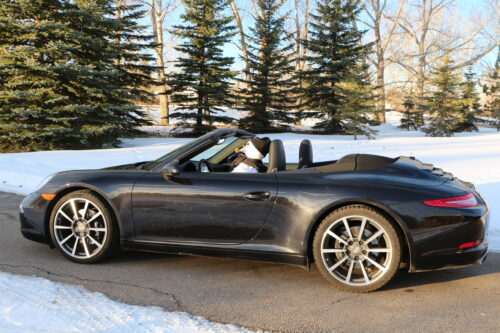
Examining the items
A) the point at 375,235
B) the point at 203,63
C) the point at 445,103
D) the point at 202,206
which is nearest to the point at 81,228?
the point at 202,206

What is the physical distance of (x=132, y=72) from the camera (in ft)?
69.2

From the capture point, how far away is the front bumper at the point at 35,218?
156 inches

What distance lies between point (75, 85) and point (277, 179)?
1461 cm

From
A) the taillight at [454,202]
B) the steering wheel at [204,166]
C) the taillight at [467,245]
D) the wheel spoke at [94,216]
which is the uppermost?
the steering wheel at [204,166]

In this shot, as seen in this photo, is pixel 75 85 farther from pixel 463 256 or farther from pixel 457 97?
pixel 457 97

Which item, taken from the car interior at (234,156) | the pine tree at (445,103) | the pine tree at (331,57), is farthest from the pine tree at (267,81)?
the car interior at (234,156)

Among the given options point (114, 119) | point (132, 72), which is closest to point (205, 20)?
point (132, 72)

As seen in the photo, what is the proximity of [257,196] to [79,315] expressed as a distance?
1574 mm

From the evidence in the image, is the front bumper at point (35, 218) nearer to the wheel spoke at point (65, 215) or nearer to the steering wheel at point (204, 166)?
the wheel spoke at point (65, 215)

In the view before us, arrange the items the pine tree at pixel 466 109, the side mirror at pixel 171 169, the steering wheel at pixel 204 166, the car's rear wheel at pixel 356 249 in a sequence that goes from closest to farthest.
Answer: the car's rear wheel at pixel 356 249
the side mirror at pixel 171 169
the steering wheel at pixel 204 166
the pine tree at pixel 466 109

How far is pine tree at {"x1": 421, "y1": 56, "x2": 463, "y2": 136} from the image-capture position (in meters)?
24.5

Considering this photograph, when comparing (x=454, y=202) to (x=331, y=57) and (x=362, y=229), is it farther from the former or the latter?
(x=331, y=57)

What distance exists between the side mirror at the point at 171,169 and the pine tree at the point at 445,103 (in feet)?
78.5

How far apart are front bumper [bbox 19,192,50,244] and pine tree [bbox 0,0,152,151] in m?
11.1
